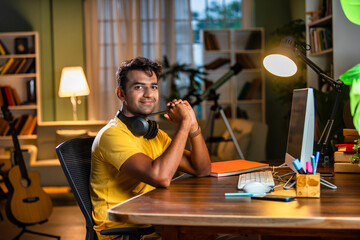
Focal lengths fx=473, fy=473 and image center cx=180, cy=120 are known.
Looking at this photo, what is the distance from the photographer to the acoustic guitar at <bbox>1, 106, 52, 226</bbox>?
367 cm

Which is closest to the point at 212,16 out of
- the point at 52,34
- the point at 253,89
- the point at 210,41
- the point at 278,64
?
the point at 210,41

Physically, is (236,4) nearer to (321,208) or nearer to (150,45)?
(150,45)

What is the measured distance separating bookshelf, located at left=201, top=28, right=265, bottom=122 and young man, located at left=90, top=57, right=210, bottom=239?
458 cm

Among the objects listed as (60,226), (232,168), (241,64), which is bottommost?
(60,226)

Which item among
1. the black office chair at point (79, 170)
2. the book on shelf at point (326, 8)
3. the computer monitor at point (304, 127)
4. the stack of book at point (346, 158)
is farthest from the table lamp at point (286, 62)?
the book on shelf at point (326, 8)

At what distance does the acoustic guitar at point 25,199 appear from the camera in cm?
367

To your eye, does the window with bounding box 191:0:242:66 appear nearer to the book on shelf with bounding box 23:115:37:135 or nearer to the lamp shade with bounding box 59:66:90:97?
the lamp shade with bounding box 59:66:90:97

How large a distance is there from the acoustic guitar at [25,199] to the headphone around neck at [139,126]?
7.23ft

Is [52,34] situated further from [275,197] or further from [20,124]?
[275,197]

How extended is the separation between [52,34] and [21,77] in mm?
799

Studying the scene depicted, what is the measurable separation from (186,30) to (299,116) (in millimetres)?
5320

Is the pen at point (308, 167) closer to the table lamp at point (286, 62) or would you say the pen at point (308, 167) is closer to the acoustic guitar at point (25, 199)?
the table lamp at point (286, 62)

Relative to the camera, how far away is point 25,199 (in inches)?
149

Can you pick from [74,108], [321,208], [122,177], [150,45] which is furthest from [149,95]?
[150,45]
